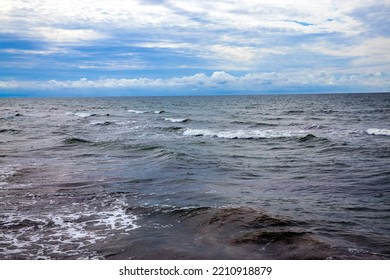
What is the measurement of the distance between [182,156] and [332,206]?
9422 millimetres

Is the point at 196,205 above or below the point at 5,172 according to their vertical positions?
below

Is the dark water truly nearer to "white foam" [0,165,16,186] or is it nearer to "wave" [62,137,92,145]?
"white foam" [0,165,16,186]

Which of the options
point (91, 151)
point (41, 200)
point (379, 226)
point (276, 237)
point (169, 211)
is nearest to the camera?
point (276, 237)

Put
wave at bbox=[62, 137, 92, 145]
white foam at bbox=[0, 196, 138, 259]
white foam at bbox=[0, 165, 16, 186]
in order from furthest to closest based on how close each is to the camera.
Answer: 1. wave at bbox=[62, 137, 92, 145]
2. white foam at bbox=[0, 165, 16, 186]
3. white foam at bbox=[0, 196, 138, 259]

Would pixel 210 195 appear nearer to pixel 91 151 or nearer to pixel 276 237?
pixel 276 237

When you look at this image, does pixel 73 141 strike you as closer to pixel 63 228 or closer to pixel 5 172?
pixel 5 172

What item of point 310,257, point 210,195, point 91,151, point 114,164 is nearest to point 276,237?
point 310,257

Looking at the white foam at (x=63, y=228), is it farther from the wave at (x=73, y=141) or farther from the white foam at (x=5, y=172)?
the wave at (x=73, y=141)

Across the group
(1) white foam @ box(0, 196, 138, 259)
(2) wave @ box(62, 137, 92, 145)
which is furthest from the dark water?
(2) wave @ box(62, 137, 92, 145)

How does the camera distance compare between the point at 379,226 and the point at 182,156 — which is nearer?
the point at 379,226

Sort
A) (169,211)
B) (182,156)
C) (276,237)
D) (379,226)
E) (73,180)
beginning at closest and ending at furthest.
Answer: (276,237)
(379,226)
(169,211)
(73,180)
(182,156)

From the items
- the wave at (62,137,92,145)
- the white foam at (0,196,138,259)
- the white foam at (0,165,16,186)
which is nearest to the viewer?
the white foam at (0,196,138,259)

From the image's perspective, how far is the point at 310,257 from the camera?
6.73 metres

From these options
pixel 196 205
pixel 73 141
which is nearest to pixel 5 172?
pixel 196 205
